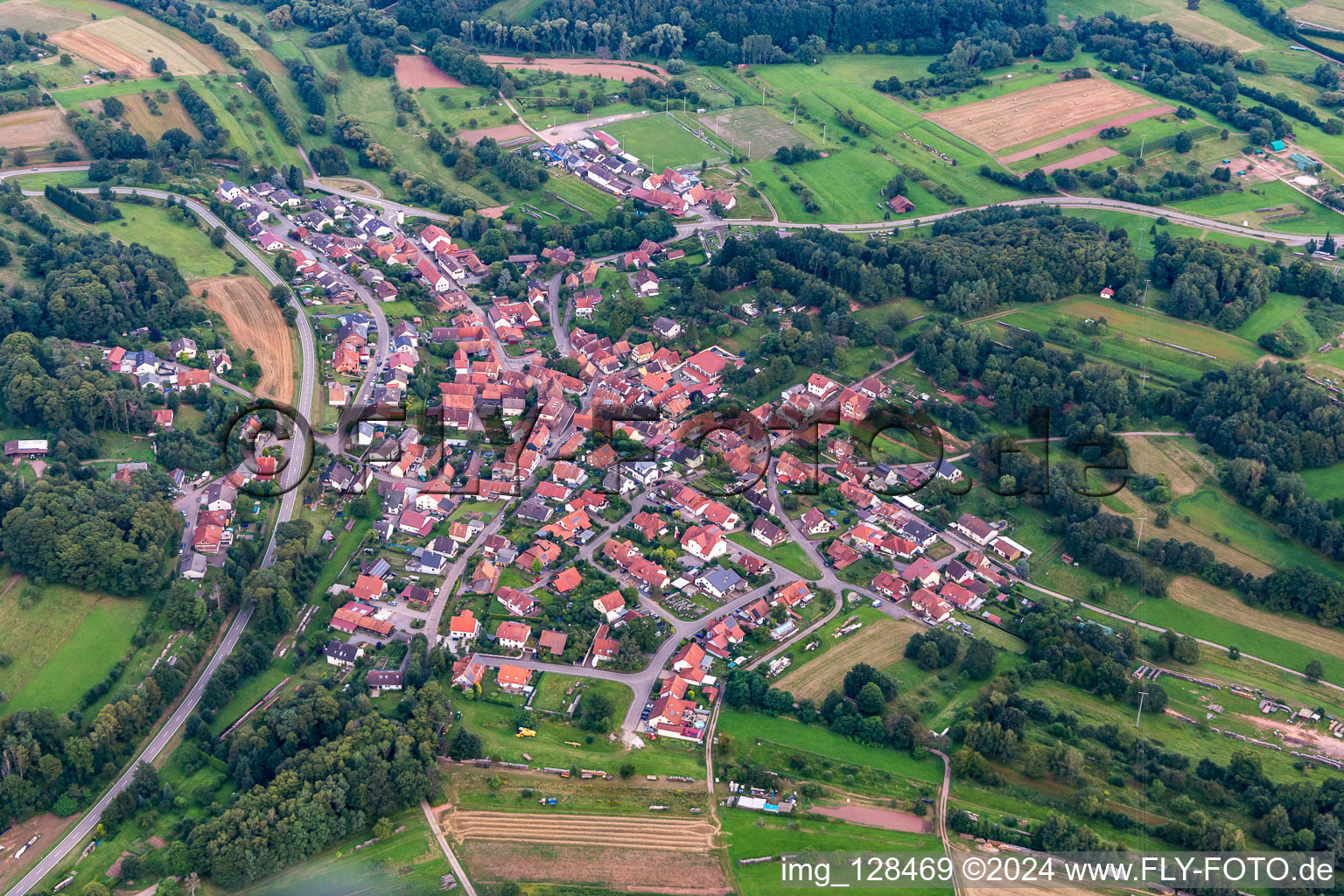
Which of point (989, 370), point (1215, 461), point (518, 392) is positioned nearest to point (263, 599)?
point (518, 392)

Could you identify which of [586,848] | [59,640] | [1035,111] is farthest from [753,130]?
[586,848]

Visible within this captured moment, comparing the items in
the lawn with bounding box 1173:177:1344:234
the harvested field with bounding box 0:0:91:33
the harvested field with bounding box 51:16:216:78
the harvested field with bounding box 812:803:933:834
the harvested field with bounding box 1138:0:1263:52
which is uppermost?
the harvested field with bounding box 0:0:91:33

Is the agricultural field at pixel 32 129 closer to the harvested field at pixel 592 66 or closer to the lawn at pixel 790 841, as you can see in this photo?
the harvested field at pixel 592 66

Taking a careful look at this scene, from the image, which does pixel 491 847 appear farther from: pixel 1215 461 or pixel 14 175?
pixel 14 175

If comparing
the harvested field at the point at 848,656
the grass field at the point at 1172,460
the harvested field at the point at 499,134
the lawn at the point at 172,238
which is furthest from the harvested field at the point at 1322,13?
the lawn at the point at 172,238

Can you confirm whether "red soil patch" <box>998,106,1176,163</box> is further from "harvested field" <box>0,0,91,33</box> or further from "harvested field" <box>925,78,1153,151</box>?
"harvested field" <box>0,0,91,33</box>

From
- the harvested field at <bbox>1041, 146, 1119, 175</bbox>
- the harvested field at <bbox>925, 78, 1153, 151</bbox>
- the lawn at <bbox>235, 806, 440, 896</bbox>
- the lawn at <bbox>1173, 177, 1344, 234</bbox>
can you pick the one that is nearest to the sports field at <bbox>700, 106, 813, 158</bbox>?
the harvested field at <bbox>925, 78, 1153, 151</bbox>

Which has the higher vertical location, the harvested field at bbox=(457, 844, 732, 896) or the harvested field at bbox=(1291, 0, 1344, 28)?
the harvested field at bbox=(1291, 0, 1344, 28)

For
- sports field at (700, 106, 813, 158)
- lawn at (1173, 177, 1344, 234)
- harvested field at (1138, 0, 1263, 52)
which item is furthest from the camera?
harvested field at (1138, 0, 1263, 52)
